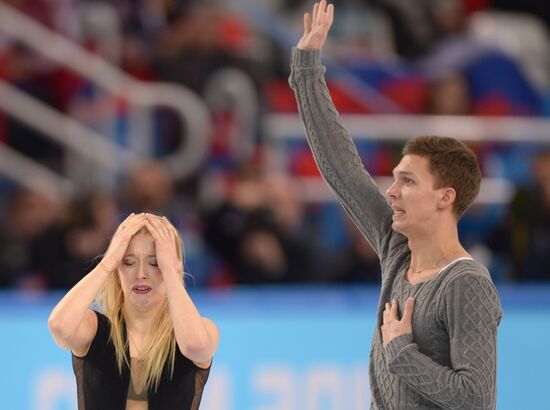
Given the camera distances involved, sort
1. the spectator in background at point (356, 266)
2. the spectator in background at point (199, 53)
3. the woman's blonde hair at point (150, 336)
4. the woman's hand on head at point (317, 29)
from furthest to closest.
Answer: the spectator in background at point (199, 53), the spectator in background at point (356, 266), the woman's hand on head at point (317, 29), the woman's blonde hair at point (150, 336)

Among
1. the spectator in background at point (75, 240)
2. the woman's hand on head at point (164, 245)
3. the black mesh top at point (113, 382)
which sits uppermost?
the spectator in background at point (75, 240)

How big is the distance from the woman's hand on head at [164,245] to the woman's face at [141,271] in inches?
1.7

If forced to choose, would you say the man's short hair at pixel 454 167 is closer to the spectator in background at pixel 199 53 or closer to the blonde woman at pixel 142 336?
the blonde woman at pixel 142 336

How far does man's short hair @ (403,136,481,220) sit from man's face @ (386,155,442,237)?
3 cm

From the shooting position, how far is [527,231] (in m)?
8.92

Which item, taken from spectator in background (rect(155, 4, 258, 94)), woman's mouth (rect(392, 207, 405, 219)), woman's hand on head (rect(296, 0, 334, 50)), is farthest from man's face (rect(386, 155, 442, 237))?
spectator in background (rect(155, 4, 258, 94))

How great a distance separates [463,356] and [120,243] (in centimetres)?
120

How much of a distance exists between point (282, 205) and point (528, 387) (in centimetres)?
267

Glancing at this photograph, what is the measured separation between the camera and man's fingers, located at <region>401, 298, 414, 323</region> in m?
3.97

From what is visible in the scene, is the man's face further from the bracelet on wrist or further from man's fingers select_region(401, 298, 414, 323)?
the bracelet on wrist

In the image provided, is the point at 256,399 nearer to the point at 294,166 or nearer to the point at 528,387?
the point at 528,387

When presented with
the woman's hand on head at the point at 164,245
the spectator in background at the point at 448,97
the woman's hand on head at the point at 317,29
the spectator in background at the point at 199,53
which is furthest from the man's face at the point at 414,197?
the spectator in background at the point at 448,97

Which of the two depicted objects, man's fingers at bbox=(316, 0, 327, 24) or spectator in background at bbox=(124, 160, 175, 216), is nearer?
man's fingers at bbox=(316, 0, 327, 24)

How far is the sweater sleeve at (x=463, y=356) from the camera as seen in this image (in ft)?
12.3
